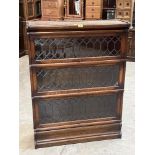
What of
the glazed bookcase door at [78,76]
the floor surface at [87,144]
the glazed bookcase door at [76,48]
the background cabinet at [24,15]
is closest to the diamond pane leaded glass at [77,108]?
the glazed bookcase door at [78,76]

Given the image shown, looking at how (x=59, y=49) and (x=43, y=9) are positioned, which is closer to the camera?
(x=59, y=49)

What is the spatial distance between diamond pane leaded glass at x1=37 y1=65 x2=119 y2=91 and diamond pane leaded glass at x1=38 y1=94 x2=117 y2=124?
12cm

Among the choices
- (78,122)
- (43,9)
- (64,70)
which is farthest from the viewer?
(43,9)

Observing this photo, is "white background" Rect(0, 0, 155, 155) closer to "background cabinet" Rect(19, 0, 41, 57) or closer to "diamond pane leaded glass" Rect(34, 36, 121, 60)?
"diamond pane leaded glass" Rect(34, 36, 121, 60)

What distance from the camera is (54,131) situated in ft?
7.14

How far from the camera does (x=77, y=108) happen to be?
2.22 m

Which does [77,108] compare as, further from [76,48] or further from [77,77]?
[76,48]

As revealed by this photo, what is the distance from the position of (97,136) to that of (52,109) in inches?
19.9
